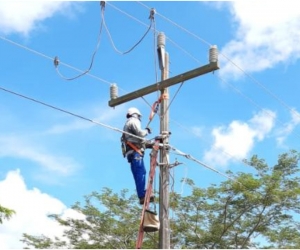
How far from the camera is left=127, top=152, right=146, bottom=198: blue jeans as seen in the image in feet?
26.6

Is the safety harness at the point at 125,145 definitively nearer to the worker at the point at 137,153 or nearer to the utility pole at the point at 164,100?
the worker at the point at 137,153

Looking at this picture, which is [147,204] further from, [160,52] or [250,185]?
[250,185]

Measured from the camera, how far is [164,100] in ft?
28.1

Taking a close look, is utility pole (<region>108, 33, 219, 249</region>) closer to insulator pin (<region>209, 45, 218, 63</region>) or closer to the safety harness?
insulator pin (<region>209, 45, 218, 63</region>)

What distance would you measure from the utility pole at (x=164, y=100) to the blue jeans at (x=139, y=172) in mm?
274

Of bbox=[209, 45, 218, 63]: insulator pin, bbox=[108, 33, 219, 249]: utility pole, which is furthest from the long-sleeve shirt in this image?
bbox=[209, 45, 218, 63]: insulator pin

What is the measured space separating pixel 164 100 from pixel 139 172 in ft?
4.14

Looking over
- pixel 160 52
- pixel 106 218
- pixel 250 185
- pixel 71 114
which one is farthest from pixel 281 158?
pixel 71 114

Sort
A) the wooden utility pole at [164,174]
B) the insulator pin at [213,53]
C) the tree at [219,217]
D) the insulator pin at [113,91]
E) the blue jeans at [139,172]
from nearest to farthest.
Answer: the wooden utility pole at [164,174], the insulator pin at [213,53], the blue jeans at [139,172], the insulator pin at [113,91], the tree at [219,217]

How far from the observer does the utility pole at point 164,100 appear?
304 inches

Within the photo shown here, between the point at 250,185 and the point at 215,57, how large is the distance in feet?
38.7

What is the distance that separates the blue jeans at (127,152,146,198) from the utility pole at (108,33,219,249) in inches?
10.8

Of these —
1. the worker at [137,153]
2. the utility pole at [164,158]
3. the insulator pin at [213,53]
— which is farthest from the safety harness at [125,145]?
the insulator pin at [213,53]

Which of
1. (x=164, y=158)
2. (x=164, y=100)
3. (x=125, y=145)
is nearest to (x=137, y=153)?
(x=125, y=145)
